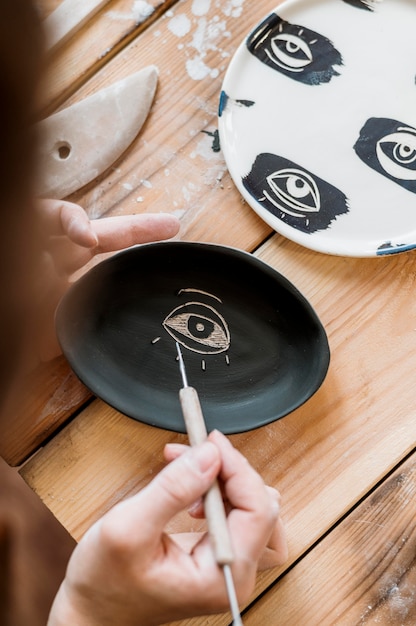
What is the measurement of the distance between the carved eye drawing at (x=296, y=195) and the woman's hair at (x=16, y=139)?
41 centimetres

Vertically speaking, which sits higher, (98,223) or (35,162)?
(35,162)

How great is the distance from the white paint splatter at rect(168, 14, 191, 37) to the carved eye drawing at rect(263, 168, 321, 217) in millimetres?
232

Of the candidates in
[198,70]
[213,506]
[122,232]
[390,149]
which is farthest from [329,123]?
[213,506]

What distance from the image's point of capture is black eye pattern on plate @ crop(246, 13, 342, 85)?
73 centimetres

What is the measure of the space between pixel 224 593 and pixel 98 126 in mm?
546

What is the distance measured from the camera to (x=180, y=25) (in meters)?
0.77

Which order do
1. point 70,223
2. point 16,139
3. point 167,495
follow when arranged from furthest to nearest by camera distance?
point 70,223 → point 167,495 → point 16,139

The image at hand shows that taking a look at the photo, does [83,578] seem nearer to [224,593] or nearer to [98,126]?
[224,593]

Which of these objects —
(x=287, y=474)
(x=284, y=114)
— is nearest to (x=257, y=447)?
(x=287, y=474)

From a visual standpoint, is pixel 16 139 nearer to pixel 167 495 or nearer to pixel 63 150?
pixel 167 495

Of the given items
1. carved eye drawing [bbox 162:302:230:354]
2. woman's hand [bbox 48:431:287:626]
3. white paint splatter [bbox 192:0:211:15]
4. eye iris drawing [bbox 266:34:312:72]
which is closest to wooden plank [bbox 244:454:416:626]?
woman's hand [bbox 48:431:287:626]

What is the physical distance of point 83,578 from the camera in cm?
58

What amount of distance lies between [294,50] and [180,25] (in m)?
0.15

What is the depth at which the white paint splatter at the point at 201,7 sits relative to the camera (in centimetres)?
76
